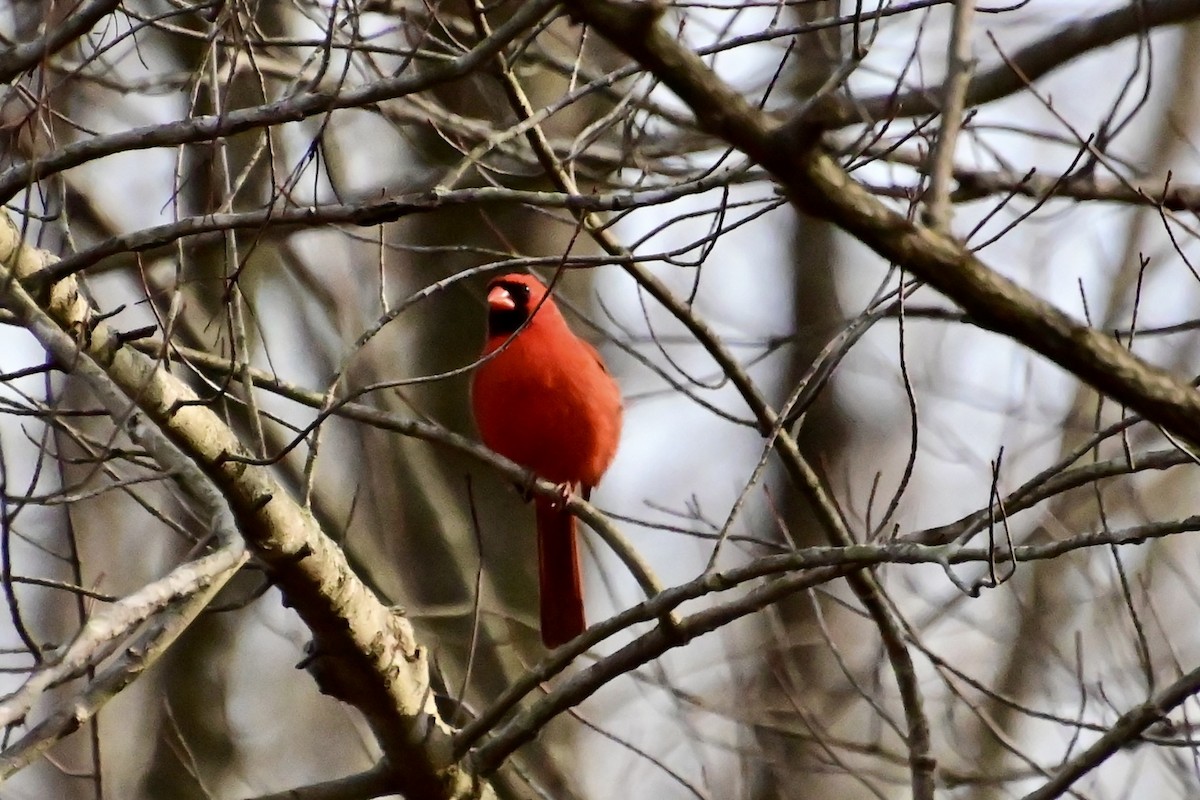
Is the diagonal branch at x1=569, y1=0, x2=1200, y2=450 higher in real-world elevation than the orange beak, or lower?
lower

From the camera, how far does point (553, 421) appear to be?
5617 millimetres

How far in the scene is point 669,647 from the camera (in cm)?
355

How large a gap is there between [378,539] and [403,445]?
0.47m

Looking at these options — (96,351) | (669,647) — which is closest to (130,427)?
(96,351)

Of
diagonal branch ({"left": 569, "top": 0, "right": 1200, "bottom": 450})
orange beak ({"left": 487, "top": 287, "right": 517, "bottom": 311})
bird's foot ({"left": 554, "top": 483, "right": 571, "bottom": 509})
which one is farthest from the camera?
orange beak ({"left": 487, "top": 287, "right": 517, "bottom": 311})

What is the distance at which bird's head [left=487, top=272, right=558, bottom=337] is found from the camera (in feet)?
19.5

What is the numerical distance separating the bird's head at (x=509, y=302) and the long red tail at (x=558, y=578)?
76 centimetres

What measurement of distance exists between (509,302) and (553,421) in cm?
58

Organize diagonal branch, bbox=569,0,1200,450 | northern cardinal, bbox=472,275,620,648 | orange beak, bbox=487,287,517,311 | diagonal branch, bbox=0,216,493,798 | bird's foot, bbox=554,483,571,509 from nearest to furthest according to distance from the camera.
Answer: diagonal branch, bbox=569,0,1200,450 < diagonal branch, bbox=0,216,493,798 < bird's foot, bbox=554,483,571,509 < northern cardinal, bbox=472,275,620,648 < orange beak, bbox=487,287,517,311

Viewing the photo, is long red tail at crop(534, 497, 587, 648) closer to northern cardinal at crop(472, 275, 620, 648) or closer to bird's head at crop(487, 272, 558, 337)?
northern cardinal at crop(472, 275, 620, 648)

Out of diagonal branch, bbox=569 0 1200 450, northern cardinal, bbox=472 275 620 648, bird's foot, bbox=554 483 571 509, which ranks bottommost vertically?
diagonal branch, bbox=569 0 1200 450

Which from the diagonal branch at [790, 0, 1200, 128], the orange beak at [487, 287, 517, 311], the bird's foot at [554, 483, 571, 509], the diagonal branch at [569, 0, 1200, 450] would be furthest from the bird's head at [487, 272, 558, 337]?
the diagonal branch at [569, 0, 1200, 450]

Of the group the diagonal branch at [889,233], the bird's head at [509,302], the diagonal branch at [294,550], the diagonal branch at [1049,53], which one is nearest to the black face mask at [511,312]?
the bird's head at [509,302]

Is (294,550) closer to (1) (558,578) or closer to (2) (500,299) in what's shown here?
(1) (558,578)
